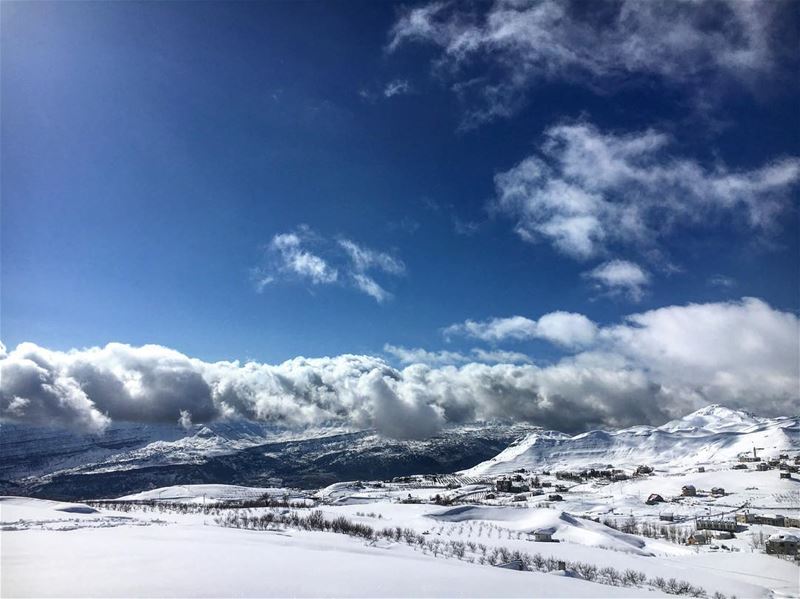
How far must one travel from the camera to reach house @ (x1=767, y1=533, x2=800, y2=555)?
8144 centimetres

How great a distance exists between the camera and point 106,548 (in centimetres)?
3388

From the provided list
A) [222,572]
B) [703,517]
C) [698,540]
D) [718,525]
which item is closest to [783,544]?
[698,540]

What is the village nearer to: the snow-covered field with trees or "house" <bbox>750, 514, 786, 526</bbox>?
"house" <bbox>750, 514, 786, 526</bbox>

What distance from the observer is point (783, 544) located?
82875mm

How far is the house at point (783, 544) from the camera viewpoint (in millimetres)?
81438

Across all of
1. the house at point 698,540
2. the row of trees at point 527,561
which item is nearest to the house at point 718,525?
the house at point 698,540

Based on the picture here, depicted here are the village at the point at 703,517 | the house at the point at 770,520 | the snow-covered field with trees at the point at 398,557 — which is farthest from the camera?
the house at the point at 770,520

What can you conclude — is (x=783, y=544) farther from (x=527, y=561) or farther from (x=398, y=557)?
(x=398, y=557)

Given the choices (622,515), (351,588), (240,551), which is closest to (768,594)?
(351,588)

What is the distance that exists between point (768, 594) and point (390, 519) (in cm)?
7531

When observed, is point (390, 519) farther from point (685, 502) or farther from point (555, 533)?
point (685, 502)

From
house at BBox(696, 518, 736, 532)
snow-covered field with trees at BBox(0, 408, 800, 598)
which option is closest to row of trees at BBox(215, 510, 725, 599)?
snow-covered field with trees at BBox(0, 408, 800, 598)

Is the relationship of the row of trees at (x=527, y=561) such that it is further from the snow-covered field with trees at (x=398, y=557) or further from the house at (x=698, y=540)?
the house at (x=698, y=540)

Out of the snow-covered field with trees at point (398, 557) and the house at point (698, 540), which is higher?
the snow-covered field with trees at point (398, 557)
